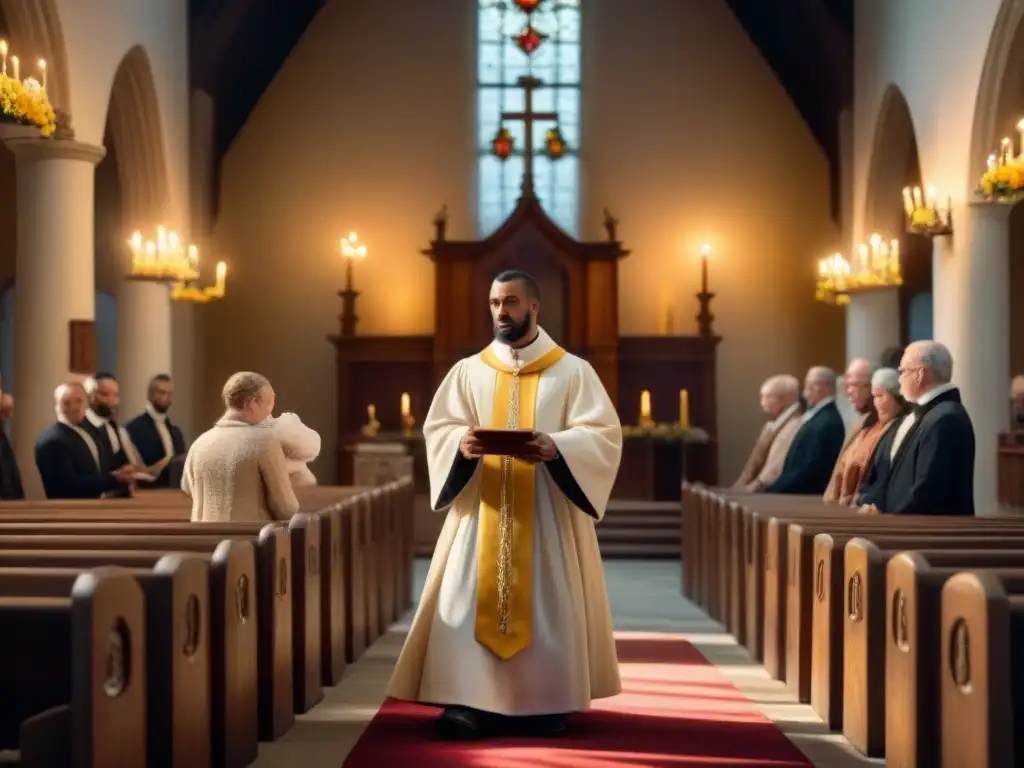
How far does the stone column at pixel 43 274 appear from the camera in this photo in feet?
35.0

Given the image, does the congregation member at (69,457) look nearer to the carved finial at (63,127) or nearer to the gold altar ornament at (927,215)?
the carved finial at (63,127)

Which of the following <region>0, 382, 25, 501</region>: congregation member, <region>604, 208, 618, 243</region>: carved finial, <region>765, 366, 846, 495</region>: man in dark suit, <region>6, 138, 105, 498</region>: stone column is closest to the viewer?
<region>0, 382, 25, 501</region>: congregation member

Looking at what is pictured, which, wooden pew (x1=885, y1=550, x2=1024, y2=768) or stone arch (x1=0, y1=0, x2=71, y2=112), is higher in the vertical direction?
stone arch (x1=0, y1=0, x2=71, y2=112)

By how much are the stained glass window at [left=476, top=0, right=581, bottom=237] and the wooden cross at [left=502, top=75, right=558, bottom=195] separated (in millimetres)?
918

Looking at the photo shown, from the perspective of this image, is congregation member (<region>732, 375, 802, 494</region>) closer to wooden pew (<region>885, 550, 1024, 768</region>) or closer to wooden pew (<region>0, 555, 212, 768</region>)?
wooden pew (<region>885, 550, 1024, 768</region>)

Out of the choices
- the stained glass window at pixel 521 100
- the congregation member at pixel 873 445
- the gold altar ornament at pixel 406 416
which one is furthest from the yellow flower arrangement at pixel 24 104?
the stained glass window at pixel 521 100

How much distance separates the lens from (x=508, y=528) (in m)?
5.12

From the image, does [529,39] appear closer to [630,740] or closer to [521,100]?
[521,100]

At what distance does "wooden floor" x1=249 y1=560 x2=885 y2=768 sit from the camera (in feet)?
16.6

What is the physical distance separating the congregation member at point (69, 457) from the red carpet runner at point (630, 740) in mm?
3066

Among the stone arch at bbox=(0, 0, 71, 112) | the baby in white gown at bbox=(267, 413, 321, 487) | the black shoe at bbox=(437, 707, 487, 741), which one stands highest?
the stone arch at bbox=(0, 0, 71, 112)

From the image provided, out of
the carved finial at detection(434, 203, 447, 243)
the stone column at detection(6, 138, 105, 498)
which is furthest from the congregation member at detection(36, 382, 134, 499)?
the carved finial at detection(434, 203, 447, 243)

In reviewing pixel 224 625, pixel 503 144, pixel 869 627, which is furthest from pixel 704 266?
pixel 224 625

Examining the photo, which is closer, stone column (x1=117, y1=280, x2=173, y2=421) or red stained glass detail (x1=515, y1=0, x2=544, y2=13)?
stone column (x1=117, y1=280, x2=173, y2=421)
